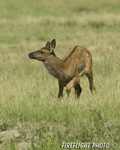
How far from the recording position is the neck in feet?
27.6

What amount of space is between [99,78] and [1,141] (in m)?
4.87

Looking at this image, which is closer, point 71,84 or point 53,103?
point 53,103

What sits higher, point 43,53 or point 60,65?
point 43,53

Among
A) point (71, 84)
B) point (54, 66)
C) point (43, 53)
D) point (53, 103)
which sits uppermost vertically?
point (43, 53)

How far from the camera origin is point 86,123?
657 cm

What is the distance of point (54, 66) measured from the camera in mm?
8438

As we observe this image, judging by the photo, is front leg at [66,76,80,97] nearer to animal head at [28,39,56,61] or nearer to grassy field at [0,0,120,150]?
grassy field at [0,0,120,150]

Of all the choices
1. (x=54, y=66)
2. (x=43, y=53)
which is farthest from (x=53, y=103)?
(x=43, y=53)

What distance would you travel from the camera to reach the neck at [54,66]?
331 inches

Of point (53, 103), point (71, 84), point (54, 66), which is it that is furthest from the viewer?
point (54, 66)

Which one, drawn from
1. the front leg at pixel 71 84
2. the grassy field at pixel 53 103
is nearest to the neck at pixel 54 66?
the front leg at pixel 71 84

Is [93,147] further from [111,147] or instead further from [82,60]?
[82,60]

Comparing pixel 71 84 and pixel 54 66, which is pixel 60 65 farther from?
pixel 71 84

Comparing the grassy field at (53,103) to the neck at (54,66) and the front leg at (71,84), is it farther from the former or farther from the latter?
the neck at (54,66)
